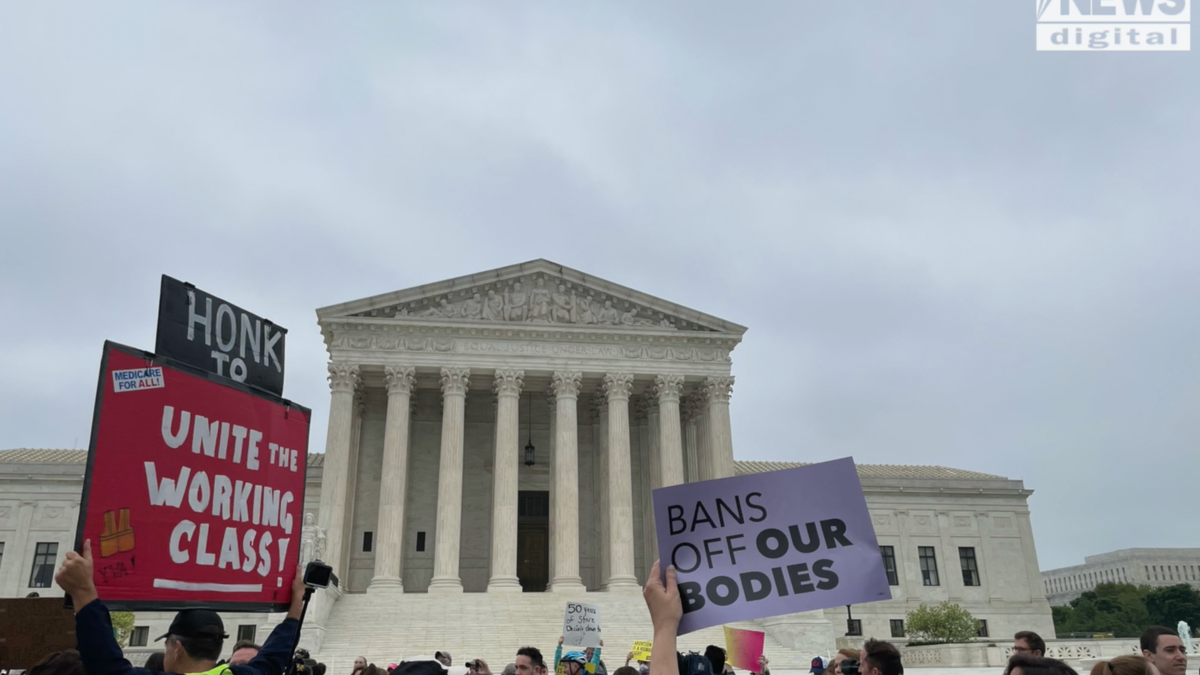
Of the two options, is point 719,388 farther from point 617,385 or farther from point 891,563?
point 891,563

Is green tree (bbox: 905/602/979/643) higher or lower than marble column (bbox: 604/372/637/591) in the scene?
lower

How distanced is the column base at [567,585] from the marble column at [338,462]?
31.2 feet

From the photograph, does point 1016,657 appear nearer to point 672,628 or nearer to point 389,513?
point 672,628

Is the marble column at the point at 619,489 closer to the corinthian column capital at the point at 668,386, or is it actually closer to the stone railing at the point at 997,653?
the corinthian column capital at the point at 668,386

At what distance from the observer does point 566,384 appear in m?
42.5

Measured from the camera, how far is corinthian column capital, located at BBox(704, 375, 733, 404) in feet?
143

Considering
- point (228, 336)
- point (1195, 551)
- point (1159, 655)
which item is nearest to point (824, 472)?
point (1159, 655)

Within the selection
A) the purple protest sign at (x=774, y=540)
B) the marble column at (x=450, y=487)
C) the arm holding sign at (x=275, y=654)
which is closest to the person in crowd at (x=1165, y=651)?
the purple protest sign at (x=774, y=540)

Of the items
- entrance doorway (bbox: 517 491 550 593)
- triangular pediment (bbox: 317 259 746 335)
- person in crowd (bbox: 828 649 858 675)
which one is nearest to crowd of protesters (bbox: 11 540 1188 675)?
person in crowd (bbox: 828 649 858 675)

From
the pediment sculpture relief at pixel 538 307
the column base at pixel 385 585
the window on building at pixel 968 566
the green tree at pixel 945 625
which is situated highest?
the pediment sculpture relief at pixel 538 307

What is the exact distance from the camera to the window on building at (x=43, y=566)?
48131 millimetres

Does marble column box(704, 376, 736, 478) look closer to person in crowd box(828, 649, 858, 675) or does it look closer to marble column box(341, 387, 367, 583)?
marble column box(341, 387, 367, 583)

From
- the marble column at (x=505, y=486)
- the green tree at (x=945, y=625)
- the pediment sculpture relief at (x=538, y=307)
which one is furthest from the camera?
the green tree at (x=945, y=625)

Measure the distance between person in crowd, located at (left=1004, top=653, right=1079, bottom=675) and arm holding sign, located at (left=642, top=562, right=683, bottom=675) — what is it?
1.60 m
